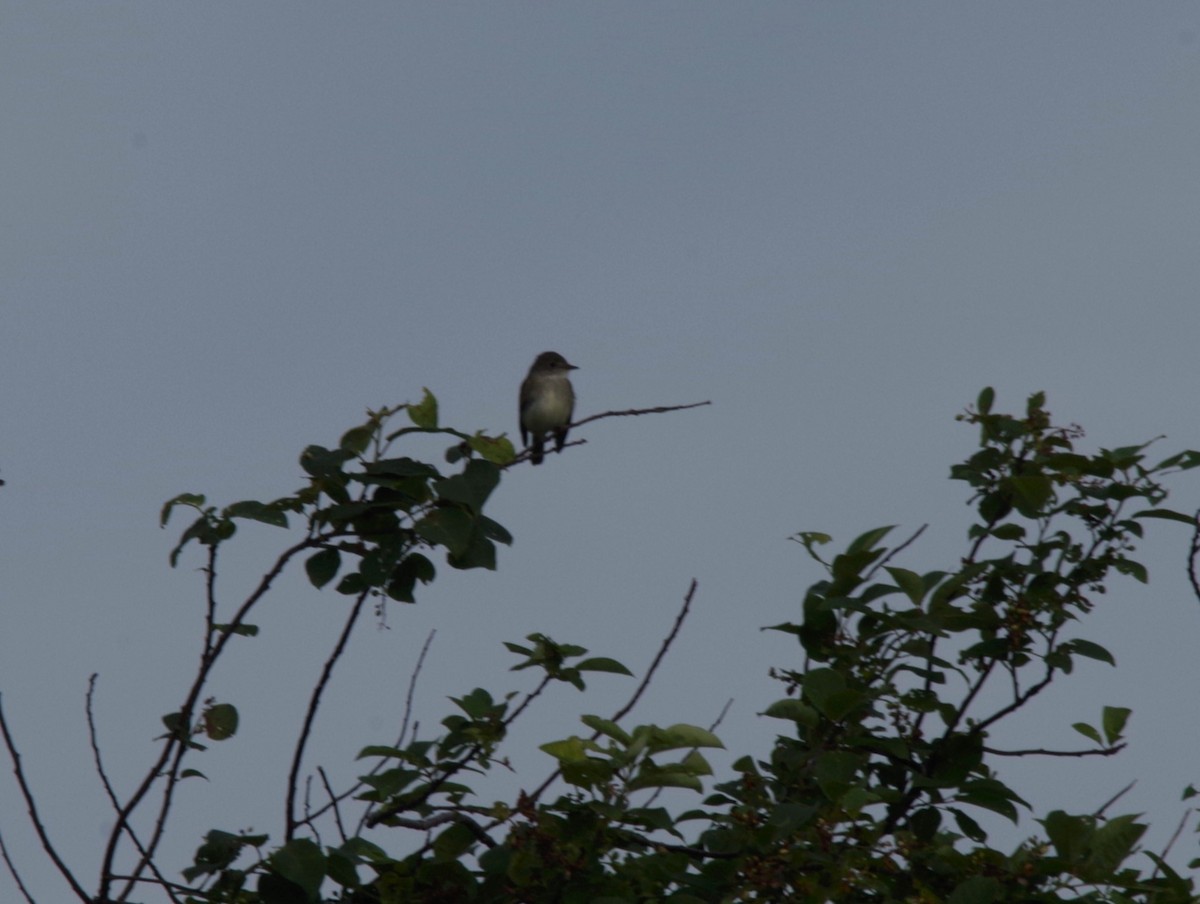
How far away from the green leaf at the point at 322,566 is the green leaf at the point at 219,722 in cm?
41

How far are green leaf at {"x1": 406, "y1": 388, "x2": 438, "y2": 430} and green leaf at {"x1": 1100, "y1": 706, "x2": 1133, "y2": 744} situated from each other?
2066 mm

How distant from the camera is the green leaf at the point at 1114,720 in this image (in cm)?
427

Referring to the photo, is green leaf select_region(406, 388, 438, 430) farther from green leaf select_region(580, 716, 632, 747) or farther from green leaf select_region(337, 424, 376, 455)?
green leaf select_region(580, 716, 632, 747)

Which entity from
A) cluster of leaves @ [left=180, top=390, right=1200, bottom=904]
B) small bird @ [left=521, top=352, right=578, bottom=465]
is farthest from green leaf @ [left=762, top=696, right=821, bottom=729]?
small bird @ [left=521, top=352, right=578, bottom=465]

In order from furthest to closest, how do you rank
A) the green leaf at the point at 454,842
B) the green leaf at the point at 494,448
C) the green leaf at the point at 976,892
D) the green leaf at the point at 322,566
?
the green leaf at the point at 494,448 → the green leaf at the point at 322,566 → the green leaf at the point at 454,842 → the green leaf at the point at 976,892

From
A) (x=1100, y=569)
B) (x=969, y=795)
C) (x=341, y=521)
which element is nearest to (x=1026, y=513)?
(x=1100, y=569)

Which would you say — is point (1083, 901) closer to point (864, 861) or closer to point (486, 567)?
point (864, 861)

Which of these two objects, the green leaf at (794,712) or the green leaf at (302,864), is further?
the green leaf at (794,712)

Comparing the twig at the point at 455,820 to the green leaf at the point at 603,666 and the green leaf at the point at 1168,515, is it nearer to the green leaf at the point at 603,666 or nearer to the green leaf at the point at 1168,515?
the green leaf at the point at 603,666

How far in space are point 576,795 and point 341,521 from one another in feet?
3.16

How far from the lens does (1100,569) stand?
452cm

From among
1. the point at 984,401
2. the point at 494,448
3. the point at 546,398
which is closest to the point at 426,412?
the point at 494,448

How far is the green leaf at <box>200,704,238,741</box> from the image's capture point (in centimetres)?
400

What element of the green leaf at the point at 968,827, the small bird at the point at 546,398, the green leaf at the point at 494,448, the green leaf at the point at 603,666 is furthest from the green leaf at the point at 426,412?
the small bird at the point at 546,398
